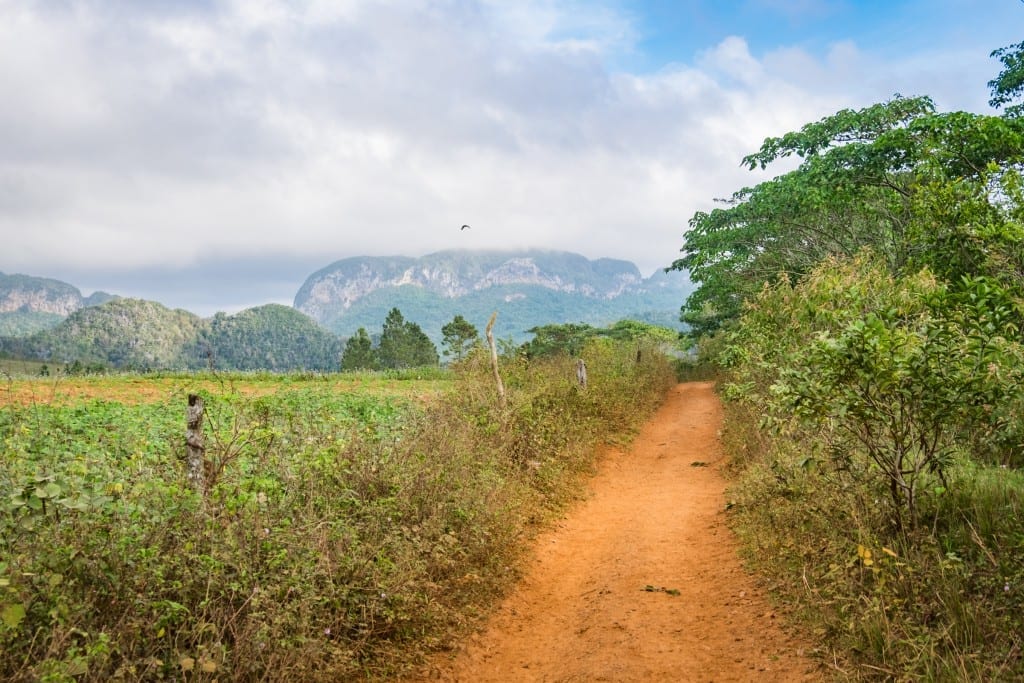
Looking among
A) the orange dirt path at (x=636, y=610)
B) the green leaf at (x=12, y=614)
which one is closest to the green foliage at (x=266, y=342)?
the orange dirt path at (x=636, y=610)

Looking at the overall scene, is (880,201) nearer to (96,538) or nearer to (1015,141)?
(1015,141)

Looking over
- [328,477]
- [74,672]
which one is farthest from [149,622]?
[328,477]

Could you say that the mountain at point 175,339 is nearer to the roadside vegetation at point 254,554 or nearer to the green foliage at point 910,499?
the roadside vegetation at point 254,554

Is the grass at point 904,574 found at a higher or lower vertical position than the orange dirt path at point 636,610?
higher

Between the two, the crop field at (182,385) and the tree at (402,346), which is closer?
the crop field at (182,385)

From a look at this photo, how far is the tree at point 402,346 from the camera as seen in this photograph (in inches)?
2992

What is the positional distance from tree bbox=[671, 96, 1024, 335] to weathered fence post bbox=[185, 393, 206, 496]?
733 centimetres

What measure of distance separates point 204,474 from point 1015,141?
12.9 metres

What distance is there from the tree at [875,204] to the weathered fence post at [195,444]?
7.33 metres

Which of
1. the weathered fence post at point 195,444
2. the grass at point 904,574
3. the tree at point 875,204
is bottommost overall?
the grass at point 904,574

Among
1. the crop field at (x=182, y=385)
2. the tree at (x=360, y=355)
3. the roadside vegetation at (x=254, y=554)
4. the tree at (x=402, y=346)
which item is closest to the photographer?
the roadside vegetation at (x=254, y=554)

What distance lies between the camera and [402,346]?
76.4 meters

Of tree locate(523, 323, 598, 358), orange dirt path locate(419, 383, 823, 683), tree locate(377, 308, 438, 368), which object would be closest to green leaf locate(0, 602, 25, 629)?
orange dirt path locate(419, 383, 823, 683)

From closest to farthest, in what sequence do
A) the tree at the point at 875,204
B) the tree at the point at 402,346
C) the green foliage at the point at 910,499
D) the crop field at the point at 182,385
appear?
the green foliage at the point at 910,499
the tree at the point at 875,204
the crop field at the point at 182,385
the tree at the point at 402,346
